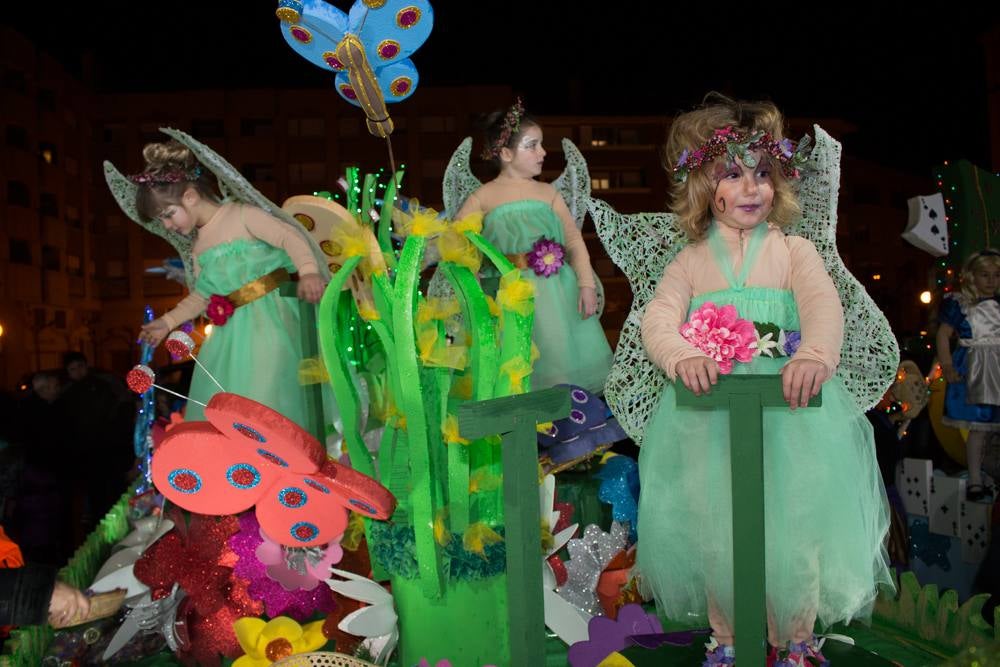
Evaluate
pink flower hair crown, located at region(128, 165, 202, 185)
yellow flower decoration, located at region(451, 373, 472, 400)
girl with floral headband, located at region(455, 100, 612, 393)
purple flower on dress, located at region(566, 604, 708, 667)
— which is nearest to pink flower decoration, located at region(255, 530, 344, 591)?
yellow flower decoration, located at region(451, 373, 472, 400)

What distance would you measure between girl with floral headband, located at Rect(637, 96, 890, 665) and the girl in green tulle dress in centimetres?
141

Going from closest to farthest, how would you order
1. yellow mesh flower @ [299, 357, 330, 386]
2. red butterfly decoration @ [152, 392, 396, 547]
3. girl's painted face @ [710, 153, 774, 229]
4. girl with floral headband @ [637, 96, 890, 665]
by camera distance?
red butterfly decoration @ [152, 392, 396, 547] → girl with floral headband @ [637, 96, 890, 665] → girl's painted face @ [710, 153, 774, 229] → yellow mesh flower @ [299, 357, 330, 386]

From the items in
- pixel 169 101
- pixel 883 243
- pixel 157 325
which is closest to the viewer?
pixel 157 325

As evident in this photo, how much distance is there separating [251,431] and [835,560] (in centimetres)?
130

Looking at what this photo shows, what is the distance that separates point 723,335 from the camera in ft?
6.54

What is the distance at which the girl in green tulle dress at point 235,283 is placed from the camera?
306cm

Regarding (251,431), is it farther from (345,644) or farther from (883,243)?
(883,243)

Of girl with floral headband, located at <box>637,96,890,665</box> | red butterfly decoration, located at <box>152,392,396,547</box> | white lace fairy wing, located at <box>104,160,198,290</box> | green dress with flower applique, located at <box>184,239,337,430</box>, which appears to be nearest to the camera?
red butterfly decoration, located at <box>152,392,396,547</box>

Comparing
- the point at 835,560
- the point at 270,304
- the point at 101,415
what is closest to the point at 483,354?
the point at 835,560

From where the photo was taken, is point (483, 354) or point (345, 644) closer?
point (483, 354)

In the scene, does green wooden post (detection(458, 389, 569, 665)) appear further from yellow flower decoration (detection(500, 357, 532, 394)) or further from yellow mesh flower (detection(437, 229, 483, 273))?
yellow mesh flower (detection(437, 229, 483, 273))

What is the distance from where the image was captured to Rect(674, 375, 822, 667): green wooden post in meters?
1.61

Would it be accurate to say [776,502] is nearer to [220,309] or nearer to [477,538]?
[477,538]

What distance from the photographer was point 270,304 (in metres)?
3.12
